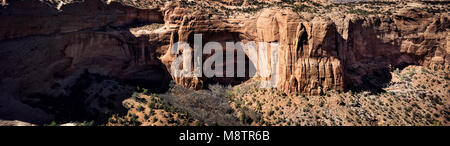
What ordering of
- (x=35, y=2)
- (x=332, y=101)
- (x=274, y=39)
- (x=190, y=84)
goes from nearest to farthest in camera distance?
(x=35, y=2)
(x=332, y=101)
(x=274, y=39)
(x=190, y=84)

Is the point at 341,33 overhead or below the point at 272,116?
overhead

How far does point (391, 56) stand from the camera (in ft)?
102

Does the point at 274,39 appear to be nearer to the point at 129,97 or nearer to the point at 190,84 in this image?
the point at 190,84

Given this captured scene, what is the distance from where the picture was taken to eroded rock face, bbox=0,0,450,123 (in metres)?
24.1

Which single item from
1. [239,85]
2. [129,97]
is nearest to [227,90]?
[239,85]

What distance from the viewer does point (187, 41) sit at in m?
29.1

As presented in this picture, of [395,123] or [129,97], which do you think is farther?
[129,97]

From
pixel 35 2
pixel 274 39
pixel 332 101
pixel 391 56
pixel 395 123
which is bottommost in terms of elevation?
pixel 395 123

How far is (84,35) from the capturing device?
26.6 m

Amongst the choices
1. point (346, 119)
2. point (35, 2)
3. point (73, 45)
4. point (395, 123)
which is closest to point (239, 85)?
point (346, 119)

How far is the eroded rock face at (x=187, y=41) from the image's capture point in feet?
78.9

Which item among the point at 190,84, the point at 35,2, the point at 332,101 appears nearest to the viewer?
the point at 35,2

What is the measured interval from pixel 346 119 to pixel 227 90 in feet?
41.3

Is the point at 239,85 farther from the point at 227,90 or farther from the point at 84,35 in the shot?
the point at 84,35
